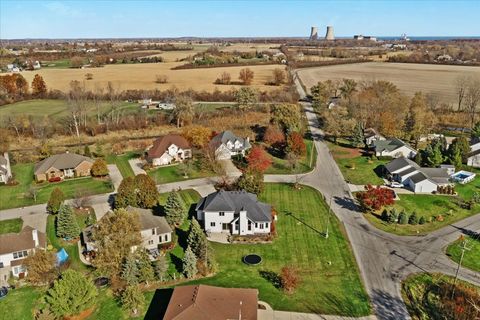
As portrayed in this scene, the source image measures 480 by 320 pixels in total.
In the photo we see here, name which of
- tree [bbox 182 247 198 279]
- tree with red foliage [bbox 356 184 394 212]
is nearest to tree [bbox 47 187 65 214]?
tree [bbox 182 247 198 279]

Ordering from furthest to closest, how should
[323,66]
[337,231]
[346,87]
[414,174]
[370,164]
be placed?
[323,66], [346,87], [370,164], [414,174], [337,231]

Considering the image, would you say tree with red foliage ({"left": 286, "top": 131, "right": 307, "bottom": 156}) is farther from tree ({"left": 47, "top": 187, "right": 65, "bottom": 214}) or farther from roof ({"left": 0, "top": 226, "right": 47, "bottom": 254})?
roof ({"left": 0, "top": 226, "right": 47, "bottom": 254})

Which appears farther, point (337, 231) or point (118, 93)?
point (118, 93)

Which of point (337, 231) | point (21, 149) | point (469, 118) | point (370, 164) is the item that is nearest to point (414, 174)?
point (370, 164)

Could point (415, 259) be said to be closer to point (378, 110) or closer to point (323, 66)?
point (378, 110)

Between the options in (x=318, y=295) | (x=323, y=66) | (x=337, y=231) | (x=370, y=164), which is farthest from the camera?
(x=323, y=66)

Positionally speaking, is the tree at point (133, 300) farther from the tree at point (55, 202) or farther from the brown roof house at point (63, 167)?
the brown roof house at point (63, 167)

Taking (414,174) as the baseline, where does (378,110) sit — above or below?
above
